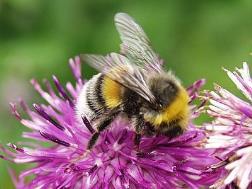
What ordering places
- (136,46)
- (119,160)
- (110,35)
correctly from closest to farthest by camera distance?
(119,160), (136,46), (110,35)

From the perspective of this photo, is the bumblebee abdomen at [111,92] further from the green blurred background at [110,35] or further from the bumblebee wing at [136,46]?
the green blurred background at [110,35]

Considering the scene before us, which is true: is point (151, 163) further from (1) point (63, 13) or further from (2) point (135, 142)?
(1) point (63, 13)

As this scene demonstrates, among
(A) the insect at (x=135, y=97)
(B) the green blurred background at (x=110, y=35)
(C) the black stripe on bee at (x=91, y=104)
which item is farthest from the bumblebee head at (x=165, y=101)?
(B) the green blurred background at (x=110, y=35)

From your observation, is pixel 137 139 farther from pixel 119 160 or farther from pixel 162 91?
pixel 162 91

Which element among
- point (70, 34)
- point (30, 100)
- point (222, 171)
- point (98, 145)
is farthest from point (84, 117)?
point (30, 100)

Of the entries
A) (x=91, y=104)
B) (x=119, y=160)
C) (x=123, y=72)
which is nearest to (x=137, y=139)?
(x=119, y=160)

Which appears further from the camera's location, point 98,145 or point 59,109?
point 59,109

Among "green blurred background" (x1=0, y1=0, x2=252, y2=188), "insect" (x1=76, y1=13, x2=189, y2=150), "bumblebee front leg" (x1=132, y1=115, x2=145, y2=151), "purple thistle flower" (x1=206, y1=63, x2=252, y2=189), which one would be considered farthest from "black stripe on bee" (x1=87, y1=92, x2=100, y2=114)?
"green blurred background" (x1=0, y1=0, x2=252, y2=188)
